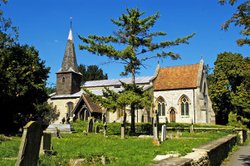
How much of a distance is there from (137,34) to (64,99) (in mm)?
29826

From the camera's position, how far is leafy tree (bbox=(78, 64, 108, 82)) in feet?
316

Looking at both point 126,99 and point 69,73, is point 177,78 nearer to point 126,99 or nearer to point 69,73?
point 69,73

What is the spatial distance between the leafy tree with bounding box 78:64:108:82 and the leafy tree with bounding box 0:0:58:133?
61.3 m

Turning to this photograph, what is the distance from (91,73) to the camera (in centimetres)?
9656

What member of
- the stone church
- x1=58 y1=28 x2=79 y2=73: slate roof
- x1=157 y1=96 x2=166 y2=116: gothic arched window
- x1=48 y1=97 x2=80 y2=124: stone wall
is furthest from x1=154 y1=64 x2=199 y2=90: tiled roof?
x1=58 y1=28 x2=79 y2=73: slate roof

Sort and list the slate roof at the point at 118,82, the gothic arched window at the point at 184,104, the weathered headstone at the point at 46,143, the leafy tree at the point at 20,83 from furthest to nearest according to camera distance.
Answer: the slate roof at the point at 118,82
the gothic arched window at the point at 184,104
the leafy tree at the point at 20,83
the weathered headstone at the point at 46,143

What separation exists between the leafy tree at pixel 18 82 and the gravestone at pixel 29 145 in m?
21.2

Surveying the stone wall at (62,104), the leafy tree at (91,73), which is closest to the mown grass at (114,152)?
the stone wall at (62,104)

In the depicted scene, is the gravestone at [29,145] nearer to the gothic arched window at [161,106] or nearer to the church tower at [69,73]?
the gothic arched window at [161,106]

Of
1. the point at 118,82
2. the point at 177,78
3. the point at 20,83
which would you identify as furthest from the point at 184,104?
the point at 20,83

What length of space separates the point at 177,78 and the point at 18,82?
26.5m

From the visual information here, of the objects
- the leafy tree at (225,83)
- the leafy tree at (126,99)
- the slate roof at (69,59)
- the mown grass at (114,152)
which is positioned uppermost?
the slate roof at (69,59)

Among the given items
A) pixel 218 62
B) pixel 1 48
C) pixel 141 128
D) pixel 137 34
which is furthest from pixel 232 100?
pixel 1 48

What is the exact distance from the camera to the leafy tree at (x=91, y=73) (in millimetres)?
96312
